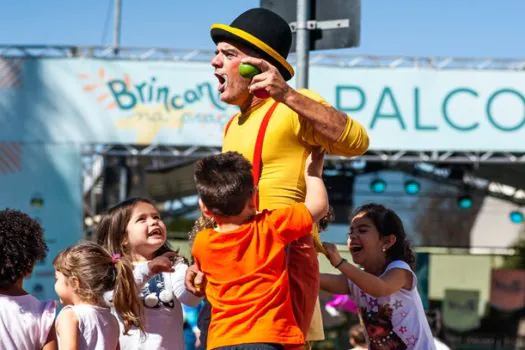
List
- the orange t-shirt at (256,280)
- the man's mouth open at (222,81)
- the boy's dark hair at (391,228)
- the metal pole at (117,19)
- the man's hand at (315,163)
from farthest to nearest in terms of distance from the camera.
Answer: the metal pole at (117,19) < the boy's dark hair at (391,228) < the man's mouth open at (222,81) < the man's hand at (315,163) < the orange t-shirt at (256,280)

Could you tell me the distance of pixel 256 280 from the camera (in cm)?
303

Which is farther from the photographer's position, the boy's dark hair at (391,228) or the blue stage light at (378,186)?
the blue stage light at (378,186)

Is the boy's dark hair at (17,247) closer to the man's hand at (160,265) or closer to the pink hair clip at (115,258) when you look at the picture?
the pink hair clip at (115,258)

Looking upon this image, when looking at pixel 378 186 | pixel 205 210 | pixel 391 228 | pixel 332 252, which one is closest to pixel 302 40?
pixel 391 228

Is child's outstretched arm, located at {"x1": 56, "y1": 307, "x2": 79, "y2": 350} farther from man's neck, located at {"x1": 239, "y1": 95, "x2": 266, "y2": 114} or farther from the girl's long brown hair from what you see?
man's neck, located at {"x1": 239, "y1": 95, "x2": 266, "y2": 114}

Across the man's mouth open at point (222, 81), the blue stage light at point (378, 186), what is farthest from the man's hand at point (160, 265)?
the blue stage light at point (378, 186)

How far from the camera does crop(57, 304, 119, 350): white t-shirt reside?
11.8 ft

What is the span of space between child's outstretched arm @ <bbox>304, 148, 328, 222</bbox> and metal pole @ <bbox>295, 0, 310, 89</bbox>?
130cm

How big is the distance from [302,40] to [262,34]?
4.45 feet

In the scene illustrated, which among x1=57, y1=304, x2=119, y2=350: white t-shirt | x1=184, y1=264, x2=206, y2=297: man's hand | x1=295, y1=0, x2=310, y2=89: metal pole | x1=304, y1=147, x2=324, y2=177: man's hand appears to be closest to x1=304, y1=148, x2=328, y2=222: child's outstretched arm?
x1=304, y1=147, x2=324, y2=177: man's hand

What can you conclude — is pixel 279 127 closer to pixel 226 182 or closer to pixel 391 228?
pixel 226 182

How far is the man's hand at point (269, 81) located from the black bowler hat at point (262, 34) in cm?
19

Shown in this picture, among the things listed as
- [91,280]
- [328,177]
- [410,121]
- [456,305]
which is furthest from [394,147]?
[91,280]

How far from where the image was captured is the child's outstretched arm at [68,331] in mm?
3527
